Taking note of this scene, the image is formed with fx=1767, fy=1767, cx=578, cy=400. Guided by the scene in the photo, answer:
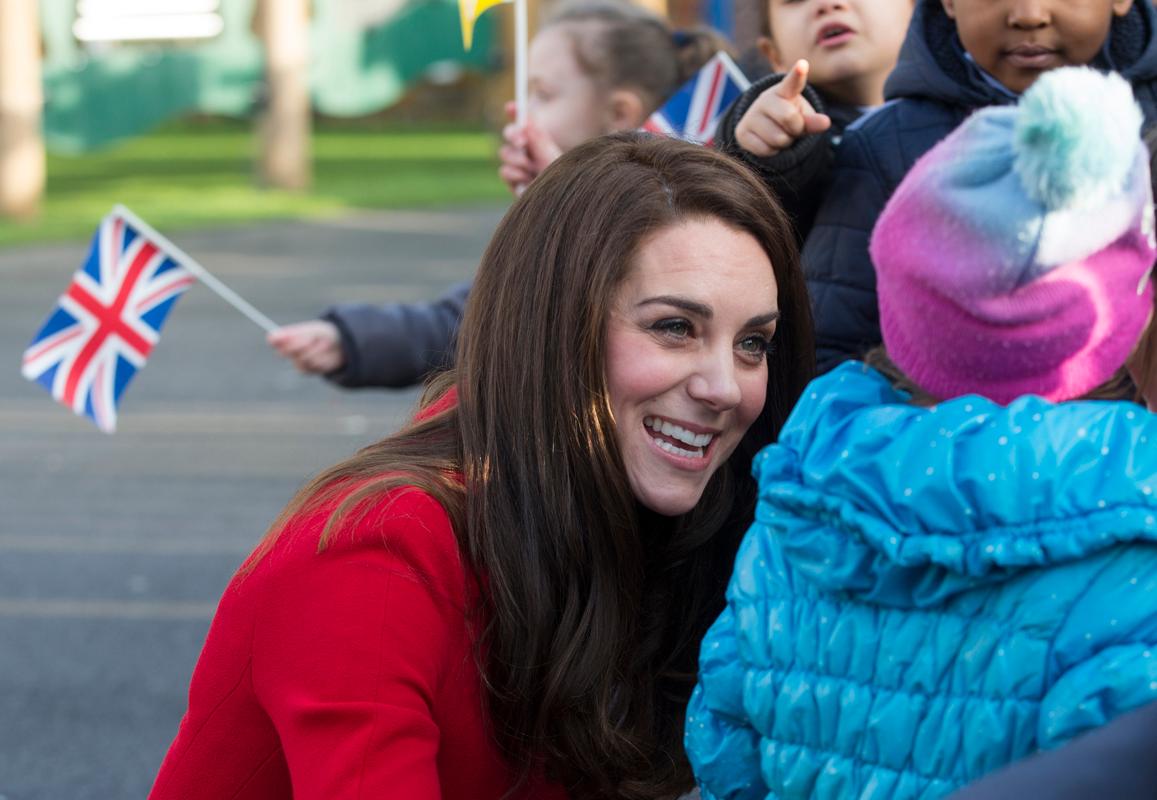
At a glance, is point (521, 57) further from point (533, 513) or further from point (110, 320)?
point (533, 513)

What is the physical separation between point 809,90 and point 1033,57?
35 cm

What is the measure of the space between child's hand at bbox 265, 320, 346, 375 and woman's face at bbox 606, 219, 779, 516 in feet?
5.93

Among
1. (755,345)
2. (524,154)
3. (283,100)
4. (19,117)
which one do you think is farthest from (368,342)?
(283,100)

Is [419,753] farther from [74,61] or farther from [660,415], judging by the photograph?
[74,61]

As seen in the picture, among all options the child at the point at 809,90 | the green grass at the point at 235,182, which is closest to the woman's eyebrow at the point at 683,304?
the child at the point at 809,90

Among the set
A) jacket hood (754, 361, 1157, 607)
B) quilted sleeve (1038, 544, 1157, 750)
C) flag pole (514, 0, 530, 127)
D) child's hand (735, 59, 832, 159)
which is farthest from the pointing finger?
quilted sleeve (1038, 544, 1157, 750)

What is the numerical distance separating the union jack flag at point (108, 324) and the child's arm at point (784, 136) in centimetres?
190

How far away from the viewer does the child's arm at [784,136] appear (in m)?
2.56

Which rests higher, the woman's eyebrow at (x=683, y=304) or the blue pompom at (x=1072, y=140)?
the blue pompom at (x=1072, y=140)

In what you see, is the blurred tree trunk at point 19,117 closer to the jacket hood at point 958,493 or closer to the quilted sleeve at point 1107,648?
the jacket hood at point 958,493

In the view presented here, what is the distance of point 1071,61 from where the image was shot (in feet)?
8.40

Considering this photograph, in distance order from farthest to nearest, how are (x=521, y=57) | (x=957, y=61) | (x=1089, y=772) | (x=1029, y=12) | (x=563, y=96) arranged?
(x=563, y=96)
(x=521, y=57)
(x=957, y=61)
(x=1029, y=12)
(x=1089, y=772)

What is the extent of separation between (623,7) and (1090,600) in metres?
2.90

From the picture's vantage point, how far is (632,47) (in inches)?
163
